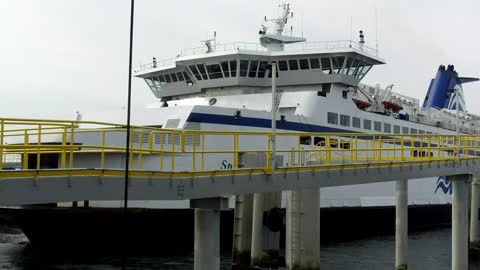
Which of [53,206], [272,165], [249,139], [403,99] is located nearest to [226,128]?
[249,139]

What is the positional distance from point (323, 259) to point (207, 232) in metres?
12.5

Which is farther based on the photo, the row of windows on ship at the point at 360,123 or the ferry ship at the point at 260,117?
the row of windows on ship at the point at 360,123

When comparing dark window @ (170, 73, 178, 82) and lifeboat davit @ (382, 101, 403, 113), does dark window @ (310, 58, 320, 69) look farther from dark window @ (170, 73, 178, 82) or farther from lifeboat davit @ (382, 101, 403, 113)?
lifeboat davit @ (382, 101, 403, 113)

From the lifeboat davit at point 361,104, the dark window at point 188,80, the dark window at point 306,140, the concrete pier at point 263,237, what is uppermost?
the dark window at point 188,80

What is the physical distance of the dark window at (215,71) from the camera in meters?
25.6

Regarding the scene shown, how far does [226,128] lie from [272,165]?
34.9 ft

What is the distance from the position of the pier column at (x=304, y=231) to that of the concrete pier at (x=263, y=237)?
238 cm

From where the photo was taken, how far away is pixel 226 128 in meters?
21.7

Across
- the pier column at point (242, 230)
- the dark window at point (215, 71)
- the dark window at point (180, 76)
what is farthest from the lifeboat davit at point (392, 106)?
the pier column at point (242, 230)

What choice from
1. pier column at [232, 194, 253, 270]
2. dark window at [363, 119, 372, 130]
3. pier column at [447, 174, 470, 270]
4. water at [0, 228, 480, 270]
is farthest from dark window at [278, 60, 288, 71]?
pier column at [447, 174, 470, 270]

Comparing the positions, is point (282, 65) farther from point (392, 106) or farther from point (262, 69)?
point (392, 106)

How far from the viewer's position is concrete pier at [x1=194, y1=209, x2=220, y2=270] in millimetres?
9992

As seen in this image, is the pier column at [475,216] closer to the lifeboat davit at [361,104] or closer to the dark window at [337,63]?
the lifeboat davit at [361,104]

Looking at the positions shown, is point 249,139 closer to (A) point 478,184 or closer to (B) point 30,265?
(B) point 30,265
